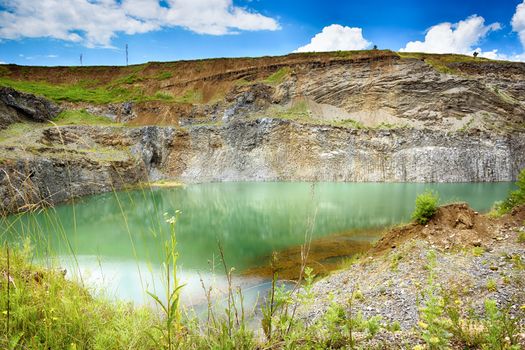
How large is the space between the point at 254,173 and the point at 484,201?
77.1 feet

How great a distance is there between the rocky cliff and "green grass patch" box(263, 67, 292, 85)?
0.86 ft

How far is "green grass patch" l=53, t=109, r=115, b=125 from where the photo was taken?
4109 centimetres

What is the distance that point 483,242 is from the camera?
301 inches

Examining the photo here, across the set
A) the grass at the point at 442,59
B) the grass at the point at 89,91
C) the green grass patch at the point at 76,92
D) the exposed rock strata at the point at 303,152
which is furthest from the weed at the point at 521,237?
the green grass patch at the point at 76,92

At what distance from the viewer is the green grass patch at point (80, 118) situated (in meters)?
41.1

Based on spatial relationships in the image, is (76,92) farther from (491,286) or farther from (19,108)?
(491,286)

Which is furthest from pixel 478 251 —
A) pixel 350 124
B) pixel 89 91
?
pixel 89 91

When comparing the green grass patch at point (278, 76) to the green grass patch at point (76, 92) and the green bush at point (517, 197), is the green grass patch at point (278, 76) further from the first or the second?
the green bush at point (517, 197)

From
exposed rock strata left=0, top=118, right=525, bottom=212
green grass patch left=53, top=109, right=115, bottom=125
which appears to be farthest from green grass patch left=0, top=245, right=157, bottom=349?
green grass patch left=53, top=109, right=115, bottom=125

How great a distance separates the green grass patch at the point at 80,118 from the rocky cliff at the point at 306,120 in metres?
0.41

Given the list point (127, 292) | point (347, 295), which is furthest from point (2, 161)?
point (347, 295)

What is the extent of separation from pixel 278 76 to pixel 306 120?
34.6 ft

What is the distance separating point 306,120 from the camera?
41.3 m

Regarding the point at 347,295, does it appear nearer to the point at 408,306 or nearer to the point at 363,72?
the point at 408,306
